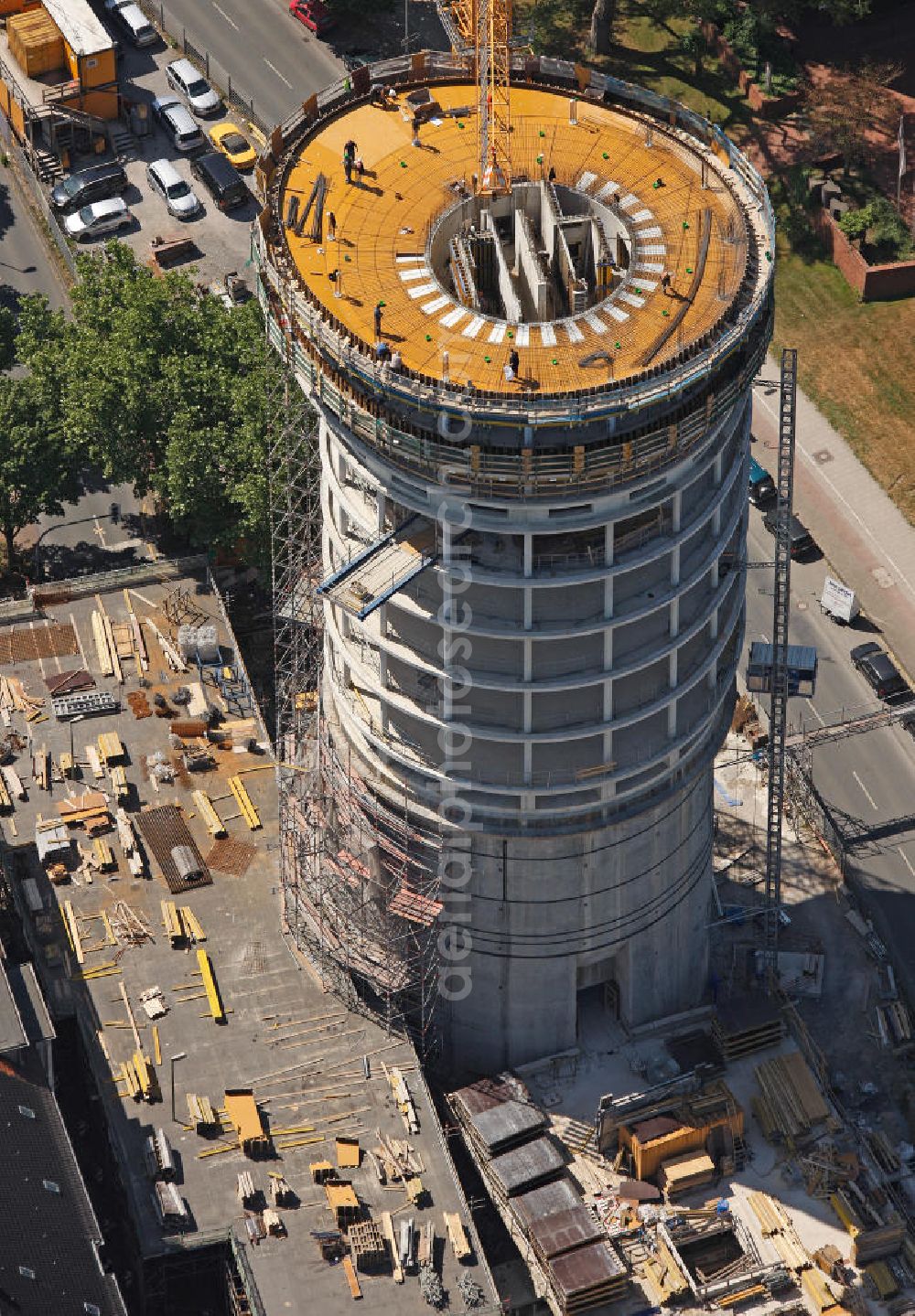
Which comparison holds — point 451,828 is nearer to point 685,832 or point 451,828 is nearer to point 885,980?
point 685,832

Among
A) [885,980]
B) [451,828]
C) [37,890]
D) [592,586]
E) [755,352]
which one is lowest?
[885,980]

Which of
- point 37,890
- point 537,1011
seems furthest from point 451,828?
point 37,890

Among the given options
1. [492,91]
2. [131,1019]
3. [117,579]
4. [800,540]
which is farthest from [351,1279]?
[800,540]

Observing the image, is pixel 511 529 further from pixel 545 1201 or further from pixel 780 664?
pixel 545 1201

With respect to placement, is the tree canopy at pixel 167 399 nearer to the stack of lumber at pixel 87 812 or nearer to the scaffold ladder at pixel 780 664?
the stack of lumber at pixel 87 812

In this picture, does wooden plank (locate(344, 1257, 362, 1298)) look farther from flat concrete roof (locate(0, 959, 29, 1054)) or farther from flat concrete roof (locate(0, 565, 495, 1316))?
flat concrete roof (locate(0, 959, 29, 1054))

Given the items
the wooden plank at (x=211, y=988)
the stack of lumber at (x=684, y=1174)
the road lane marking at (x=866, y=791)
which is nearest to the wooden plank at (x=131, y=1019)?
the wooden plank at (x=211, y=988)
